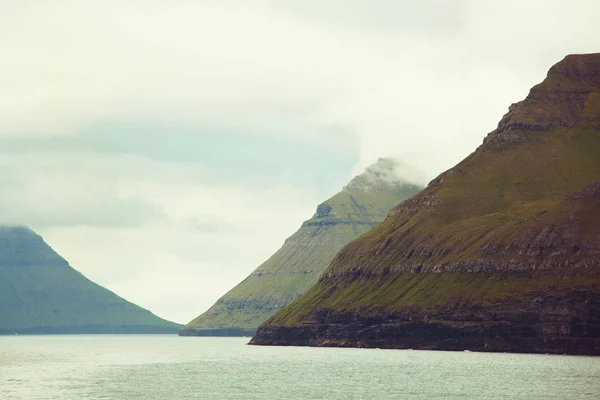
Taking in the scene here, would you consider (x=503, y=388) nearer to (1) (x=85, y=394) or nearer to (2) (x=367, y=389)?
(2) (x=367, y=389)

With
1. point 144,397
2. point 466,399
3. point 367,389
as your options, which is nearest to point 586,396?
point 466,399

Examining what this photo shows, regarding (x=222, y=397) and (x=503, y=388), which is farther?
(x=503, y=388)

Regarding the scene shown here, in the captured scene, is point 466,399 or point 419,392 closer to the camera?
point 466,399

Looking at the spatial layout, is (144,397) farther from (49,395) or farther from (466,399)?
(466,399)

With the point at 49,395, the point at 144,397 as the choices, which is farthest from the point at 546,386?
the point at 49,395

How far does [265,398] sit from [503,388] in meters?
44.3

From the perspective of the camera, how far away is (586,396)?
17325 centimetres

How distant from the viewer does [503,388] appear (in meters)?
195

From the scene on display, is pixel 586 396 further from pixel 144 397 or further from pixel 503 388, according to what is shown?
pixel 144 397

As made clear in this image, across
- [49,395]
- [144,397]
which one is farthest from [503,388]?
[49,395]

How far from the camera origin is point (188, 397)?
595ft

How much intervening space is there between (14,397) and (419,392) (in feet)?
220

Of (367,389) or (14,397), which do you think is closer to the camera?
(14,397)

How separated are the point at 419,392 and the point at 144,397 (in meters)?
46.6
